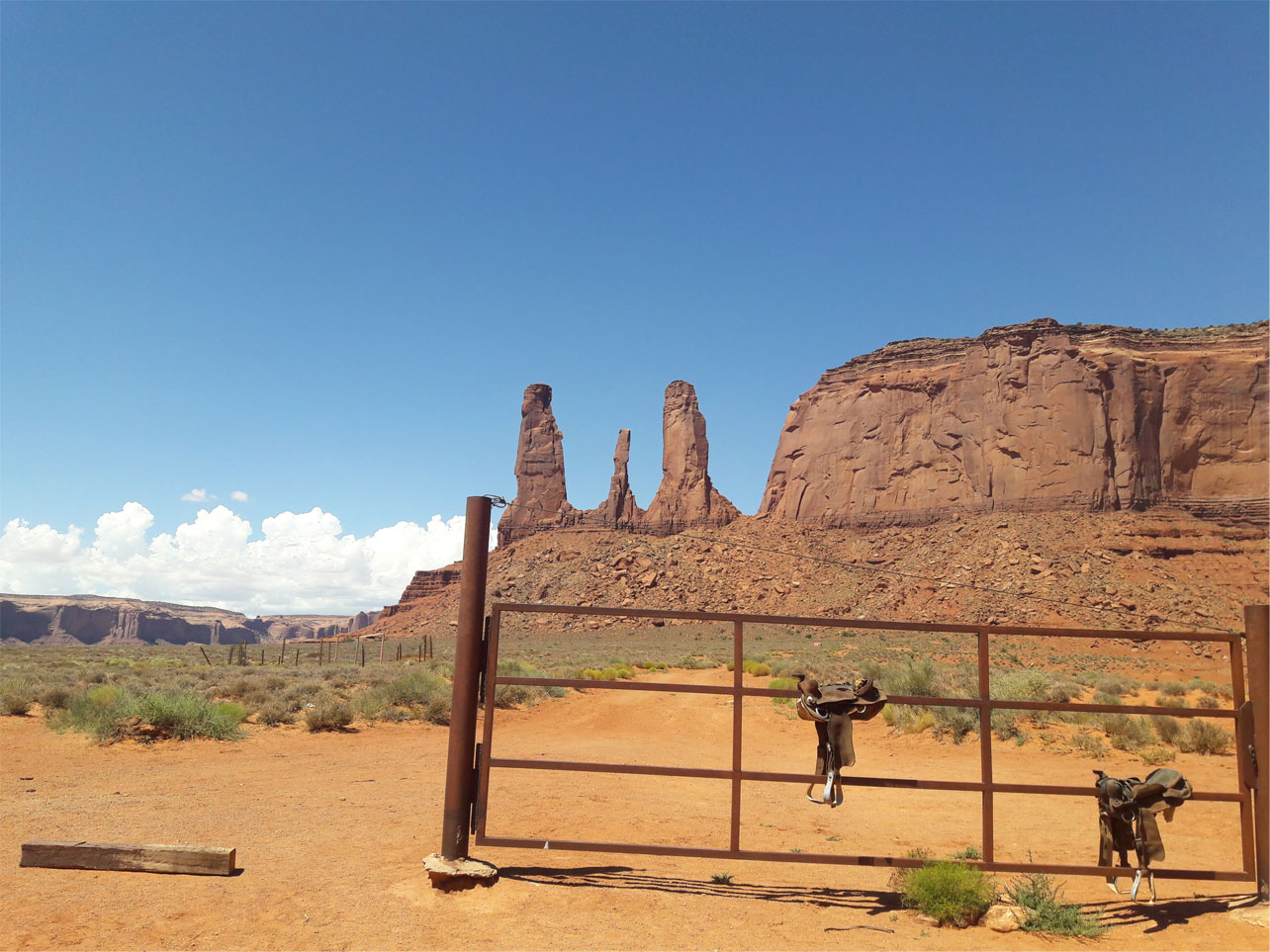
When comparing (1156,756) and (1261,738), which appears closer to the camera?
(1261,738)

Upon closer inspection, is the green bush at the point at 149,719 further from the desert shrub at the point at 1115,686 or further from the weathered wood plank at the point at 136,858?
the desert shrub at the point at 1115,686

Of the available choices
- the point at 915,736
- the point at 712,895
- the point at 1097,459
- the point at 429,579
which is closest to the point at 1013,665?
the point at 915,736

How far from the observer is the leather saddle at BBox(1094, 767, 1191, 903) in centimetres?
548

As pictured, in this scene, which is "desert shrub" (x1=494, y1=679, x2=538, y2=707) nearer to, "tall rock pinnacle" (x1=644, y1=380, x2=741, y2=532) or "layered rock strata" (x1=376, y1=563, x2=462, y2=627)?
"tall rock pinnacle" (x1=644, y1=380, x2=741, y2=532)

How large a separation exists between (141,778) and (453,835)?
715 centimetres

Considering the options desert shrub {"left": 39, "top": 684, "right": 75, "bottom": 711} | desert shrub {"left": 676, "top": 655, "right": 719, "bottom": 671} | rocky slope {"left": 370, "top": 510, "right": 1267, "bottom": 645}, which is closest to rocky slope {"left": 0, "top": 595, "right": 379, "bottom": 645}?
rocky slope {"left": 370, "top": 510, "right": 1267, "bottom": 645}

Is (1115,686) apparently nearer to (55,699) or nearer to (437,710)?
(437,710)

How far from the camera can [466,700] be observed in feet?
19.6

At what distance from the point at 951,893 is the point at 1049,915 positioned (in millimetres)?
645

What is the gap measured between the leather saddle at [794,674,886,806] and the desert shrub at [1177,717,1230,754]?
12.2 meters

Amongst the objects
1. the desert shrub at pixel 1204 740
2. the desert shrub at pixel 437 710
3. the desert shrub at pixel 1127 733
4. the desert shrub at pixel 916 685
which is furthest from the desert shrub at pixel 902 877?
the desert shrub at pixel 437 710

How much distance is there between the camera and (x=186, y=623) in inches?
6658

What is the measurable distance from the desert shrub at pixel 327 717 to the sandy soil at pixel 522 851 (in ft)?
2.13

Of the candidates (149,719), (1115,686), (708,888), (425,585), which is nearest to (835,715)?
(708,888)
